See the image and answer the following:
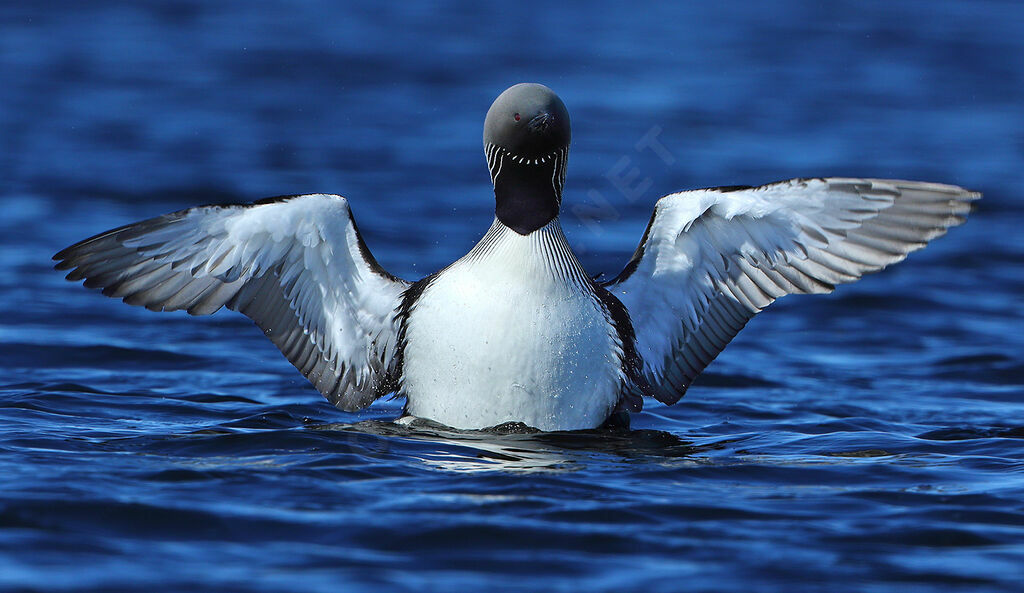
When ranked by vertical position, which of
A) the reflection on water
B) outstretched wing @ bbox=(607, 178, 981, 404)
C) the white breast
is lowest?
the reflection on water

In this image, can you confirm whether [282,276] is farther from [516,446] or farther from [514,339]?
[516,446]

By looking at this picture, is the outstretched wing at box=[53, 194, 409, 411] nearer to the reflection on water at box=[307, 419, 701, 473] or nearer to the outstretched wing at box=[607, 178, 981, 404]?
the reflection on water at box=[307, 419, 701, 473]

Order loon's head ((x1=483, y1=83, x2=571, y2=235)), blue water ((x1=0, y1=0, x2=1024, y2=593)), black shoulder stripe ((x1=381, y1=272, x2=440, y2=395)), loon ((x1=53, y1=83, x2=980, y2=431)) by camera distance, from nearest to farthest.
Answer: blue water ((x1=0, y1=0, x2=1024, y2=593)) < loon's head ((x1=483, y1=83, x2=571, y2=235)) < loon ((x1=53, y1=83, x2=980, y2=431)) < black shoulder stripe ((x1=381, y1=272, x2=440, y2=395))

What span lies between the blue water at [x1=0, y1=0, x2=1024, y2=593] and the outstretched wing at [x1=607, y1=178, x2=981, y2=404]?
22.7 inches

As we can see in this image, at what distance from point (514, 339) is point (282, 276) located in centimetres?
135

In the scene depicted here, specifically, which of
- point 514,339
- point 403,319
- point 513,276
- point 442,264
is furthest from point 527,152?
point 442,264

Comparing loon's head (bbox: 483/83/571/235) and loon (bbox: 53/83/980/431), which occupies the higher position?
loon's head (bbox: 483/83/571/235)

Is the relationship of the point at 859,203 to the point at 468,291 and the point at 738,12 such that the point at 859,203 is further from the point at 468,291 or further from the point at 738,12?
the point at 738,12

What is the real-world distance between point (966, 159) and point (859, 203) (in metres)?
9.88

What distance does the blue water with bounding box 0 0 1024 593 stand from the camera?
5.46 m

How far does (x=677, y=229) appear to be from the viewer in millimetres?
7285

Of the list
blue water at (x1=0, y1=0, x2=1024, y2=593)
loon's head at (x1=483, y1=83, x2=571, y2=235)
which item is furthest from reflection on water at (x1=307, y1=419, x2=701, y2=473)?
loon's head at (x1=483, y1=83, x2=571, y2=235)

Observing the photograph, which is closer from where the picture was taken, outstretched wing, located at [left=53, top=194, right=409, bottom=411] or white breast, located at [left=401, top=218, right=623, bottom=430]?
white breast, located at [left=401, top=218, right=623, bottom=430]

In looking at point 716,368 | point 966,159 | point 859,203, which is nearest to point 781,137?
point 966,159
